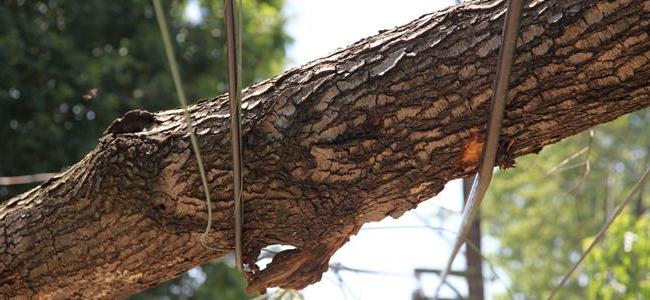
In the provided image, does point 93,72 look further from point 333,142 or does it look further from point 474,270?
point 333,142

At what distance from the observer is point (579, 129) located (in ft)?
5.12

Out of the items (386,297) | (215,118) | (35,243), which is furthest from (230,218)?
(386,297)

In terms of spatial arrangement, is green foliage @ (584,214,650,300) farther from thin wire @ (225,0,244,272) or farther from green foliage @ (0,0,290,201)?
green foliage @ (0,0,290,201)

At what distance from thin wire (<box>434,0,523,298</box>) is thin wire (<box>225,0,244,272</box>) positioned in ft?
1.21

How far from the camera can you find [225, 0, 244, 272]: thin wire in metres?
1.30

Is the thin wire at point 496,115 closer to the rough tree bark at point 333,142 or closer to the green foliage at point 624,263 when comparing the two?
Result: the rough tree bark at point 333,142

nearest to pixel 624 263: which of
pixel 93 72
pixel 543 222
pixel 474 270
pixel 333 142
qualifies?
pixel 474 270

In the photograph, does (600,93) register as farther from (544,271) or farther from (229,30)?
(544,271)

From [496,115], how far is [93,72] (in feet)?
15.2

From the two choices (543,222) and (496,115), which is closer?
(496,115)

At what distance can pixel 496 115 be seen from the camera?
4.22 ft

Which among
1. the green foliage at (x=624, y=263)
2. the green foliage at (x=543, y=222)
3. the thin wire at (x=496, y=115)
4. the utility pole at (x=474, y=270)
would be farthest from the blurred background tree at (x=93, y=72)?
the green foliage at (x=543, y=222)

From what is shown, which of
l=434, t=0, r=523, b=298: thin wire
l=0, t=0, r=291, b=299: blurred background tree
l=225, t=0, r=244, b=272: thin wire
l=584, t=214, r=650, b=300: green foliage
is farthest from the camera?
l=0, t=0, r=291, b=299: blurred background tree

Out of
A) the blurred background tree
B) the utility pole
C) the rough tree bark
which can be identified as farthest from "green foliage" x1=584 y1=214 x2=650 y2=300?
the blurred background tree
